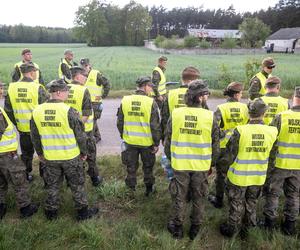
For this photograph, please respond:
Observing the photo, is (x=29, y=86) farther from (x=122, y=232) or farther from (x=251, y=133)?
(x=251, y=133)

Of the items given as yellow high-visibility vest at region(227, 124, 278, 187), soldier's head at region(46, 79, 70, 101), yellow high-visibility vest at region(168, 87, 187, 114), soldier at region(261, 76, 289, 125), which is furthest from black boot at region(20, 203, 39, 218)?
soldier at region(261, 76, 289, 125)

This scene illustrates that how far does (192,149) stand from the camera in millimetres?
4055

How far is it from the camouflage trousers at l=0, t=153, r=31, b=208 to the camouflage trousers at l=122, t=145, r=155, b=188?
5.33ft

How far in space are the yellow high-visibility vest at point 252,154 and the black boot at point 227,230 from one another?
68 cm

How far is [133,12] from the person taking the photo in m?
95.9

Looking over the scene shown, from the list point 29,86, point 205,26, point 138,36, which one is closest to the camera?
point 29,86

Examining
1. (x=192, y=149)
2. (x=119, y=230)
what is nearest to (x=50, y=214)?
(x=119, y=230)

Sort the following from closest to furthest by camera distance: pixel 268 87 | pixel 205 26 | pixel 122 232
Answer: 1. pixel 122 232
2. pixel 268 87
3. pixel 205 26

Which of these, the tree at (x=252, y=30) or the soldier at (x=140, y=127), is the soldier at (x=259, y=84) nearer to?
the soldier at (x=140, y=127)

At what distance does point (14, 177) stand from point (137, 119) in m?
2.02

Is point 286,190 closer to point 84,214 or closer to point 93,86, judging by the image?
point 84,214

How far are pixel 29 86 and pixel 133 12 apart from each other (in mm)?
96343

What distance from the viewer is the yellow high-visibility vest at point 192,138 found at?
3.94m

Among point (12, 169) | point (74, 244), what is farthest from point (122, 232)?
point (12, 169)
